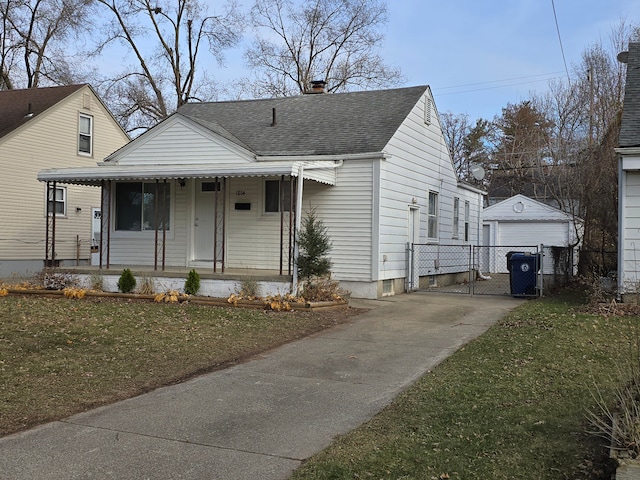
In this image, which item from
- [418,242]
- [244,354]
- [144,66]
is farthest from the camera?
[144,66]

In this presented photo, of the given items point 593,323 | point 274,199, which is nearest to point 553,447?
point 593,323

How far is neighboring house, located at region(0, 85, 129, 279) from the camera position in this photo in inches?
854

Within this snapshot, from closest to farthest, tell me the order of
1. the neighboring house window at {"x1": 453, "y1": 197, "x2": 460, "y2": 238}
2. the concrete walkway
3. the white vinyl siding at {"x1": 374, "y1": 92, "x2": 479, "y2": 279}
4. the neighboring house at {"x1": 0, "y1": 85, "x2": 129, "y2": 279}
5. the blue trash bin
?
the concrete walkway → the white vinyl siding at {"x1": 374, "y1": 92, "x2": 479, "y2": 279} → the blue trash bin → the neighboring house window at {"x1": 453, "y1": 197, "x2": 460, "y2": 238} → the neighboring house at {"x1": 0, "y1": 85, "x2": 129, "y2": 279}

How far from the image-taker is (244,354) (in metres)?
8.30

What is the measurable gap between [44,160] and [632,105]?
19.5 metres

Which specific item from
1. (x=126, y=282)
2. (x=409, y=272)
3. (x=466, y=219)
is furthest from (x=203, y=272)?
(x=466, y=219)

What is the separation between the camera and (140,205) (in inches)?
634

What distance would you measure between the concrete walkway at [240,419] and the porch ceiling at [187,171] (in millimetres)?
4696

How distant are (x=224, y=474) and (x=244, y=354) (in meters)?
4.06

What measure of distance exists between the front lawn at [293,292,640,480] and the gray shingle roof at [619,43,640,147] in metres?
4.77

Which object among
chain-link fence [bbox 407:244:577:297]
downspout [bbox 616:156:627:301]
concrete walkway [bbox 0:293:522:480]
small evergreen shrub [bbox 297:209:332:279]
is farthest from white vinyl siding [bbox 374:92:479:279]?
concrete walkway [bbox 0:293:522:480]

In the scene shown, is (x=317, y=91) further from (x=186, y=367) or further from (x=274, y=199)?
(x=186, y=367)

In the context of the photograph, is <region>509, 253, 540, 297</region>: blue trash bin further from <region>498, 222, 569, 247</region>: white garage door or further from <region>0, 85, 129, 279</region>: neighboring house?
<region>0, 85, 129, 279</region>: neighboring house

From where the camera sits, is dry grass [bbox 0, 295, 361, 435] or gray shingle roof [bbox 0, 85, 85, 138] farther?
gray shingle roof [bbox 0, 85, 85, 138]
